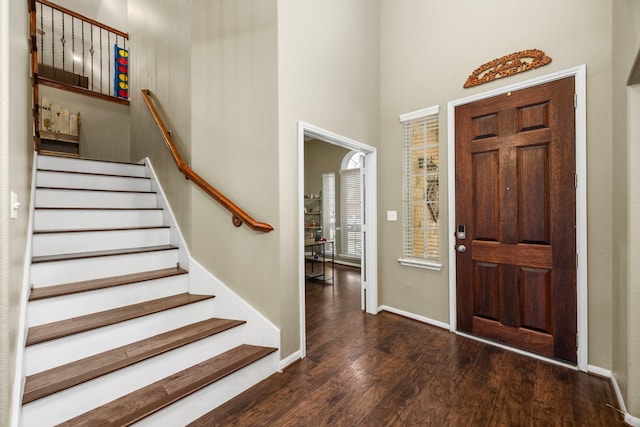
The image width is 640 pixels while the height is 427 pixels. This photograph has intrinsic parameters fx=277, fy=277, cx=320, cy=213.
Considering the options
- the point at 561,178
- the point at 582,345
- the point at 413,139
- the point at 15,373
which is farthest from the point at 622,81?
the point at 15,373

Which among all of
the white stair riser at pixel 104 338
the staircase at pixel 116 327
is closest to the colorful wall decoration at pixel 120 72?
the staircase at pixel 116 327

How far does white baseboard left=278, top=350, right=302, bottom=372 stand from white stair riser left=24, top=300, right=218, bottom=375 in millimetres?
776

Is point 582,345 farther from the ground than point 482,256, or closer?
Result: closer

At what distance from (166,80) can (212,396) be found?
3185 mm

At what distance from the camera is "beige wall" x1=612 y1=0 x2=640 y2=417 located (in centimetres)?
167

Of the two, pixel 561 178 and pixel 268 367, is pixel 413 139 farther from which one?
pixel 268 367

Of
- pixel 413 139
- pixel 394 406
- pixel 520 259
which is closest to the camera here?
pixel 394 406

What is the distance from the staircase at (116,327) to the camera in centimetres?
152

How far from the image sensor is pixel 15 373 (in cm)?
130

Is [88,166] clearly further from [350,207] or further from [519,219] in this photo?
[350,207]

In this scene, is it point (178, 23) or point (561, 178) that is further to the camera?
point (178, 23)

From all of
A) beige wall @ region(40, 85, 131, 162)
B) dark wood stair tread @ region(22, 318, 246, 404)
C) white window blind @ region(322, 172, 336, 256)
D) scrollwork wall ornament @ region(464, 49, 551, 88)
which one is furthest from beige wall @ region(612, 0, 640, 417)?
beige wall @ region(40, 85, 131, 162)

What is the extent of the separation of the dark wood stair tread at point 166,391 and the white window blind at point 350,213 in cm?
460

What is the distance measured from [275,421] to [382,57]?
12.9ft
